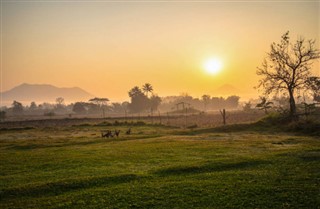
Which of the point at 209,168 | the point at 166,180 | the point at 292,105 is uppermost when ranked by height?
the point at 292,105

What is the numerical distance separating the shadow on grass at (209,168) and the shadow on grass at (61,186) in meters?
2.20

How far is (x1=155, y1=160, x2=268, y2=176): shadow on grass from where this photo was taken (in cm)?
1816

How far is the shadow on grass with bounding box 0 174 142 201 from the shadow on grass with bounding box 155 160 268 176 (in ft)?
7.23

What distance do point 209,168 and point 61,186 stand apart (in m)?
8.77

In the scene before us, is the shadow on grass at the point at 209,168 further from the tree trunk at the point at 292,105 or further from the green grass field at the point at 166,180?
the tree trunk at the point at 292,105

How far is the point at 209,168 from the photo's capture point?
1878cm

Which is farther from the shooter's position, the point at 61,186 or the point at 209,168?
the point at 209,168

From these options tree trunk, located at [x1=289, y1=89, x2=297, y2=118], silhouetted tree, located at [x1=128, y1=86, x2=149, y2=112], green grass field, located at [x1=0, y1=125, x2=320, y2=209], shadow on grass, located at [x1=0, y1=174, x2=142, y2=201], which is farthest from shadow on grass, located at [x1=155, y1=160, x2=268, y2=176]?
silhouetted tree, located at [x1=128, y1=86, x2=149, y2=112]

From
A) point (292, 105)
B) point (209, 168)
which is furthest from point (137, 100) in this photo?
point (209, 168)

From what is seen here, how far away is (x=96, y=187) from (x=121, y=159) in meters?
7.42

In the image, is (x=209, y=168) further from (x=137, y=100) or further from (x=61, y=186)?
(x=137, y=100)

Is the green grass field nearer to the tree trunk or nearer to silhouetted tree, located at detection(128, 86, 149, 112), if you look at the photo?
the tree trunk

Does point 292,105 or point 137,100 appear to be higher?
point 137,100

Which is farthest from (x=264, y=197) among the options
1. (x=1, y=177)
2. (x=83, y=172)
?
(x=1, y=177)
